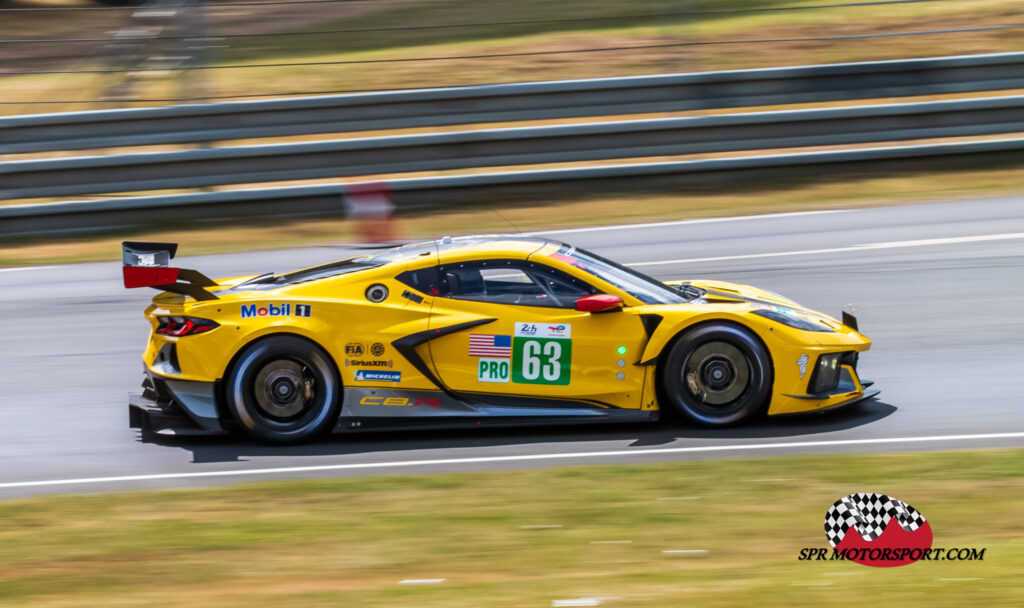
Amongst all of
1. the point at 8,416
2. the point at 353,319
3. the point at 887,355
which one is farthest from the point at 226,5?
the point at 887,355

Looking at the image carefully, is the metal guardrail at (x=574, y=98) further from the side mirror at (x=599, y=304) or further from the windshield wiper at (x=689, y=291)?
the side mirror at (x=599, y=304)

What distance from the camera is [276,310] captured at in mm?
7160

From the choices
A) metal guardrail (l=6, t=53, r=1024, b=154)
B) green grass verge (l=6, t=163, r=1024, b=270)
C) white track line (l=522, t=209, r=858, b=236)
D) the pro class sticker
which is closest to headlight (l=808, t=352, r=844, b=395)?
the pro class sticker

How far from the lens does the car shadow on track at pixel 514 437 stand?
281 inches

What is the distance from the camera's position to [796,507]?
229 inches

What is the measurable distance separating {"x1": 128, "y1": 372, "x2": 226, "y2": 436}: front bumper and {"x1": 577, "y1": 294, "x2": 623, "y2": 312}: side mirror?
2335mm

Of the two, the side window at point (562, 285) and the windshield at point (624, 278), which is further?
the windshield at point (624, 278)

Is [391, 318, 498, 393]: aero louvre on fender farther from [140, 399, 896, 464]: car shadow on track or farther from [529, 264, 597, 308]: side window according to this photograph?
[140, 399, 896, 464]: car shadow on track

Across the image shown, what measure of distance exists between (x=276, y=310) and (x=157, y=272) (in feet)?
2.49

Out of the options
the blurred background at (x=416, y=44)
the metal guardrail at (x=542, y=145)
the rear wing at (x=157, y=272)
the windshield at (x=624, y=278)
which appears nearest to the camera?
the rear wing at (x=157, y=272)

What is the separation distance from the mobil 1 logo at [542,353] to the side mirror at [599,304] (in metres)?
0.15

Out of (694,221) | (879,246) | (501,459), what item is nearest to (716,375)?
(501,459)

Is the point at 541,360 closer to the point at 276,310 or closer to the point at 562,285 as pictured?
the point at 562,285

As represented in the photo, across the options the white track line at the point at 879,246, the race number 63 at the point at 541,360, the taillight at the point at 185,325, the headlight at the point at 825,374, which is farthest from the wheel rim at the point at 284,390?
the white track line at the point at 879,246
